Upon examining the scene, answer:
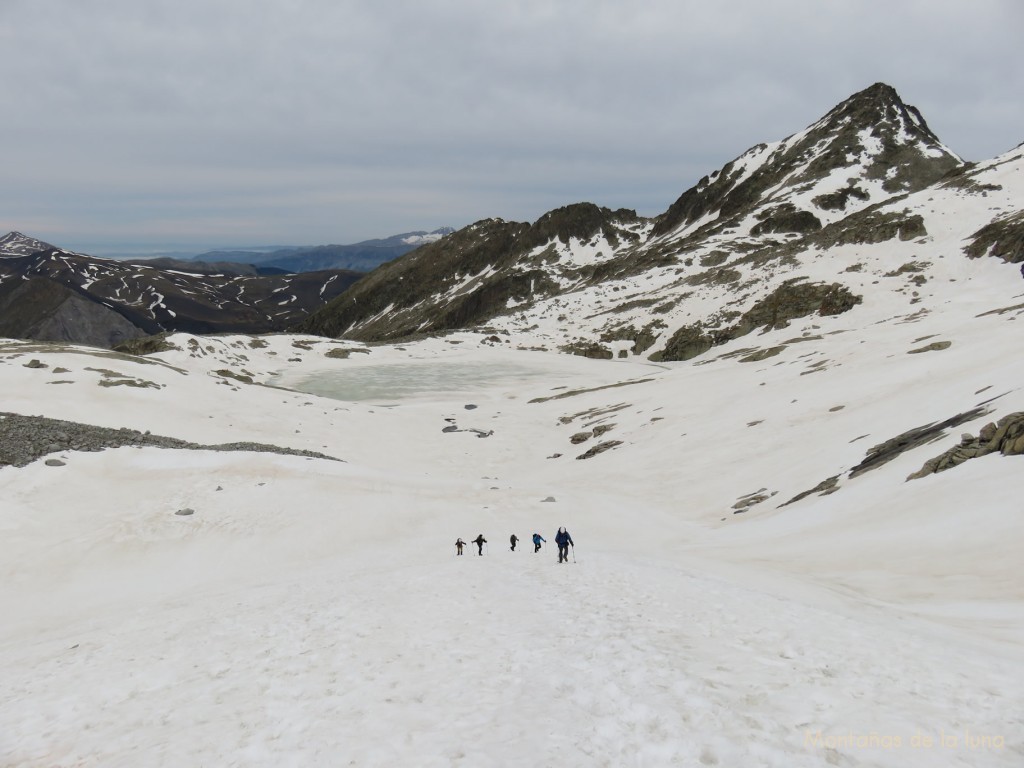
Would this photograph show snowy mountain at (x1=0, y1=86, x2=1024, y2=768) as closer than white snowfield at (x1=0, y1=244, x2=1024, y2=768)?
No

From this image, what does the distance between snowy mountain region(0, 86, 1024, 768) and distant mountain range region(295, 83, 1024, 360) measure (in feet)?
78.3

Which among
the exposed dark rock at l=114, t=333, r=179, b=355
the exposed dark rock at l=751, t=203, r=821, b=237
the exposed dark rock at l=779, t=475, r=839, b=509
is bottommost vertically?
the exposed dark rock at l=779, t=475, r=839, b=509

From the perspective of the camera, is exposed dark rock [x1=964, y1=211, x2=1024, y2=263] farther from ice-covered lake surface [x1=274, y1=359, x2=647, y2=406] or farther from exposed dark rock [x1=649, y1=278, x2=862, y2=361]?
ice-covered lake surface [x1=274, y1=359, x2=647, y2=406]

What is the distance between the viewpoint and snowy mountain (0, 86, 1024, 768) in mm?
8008

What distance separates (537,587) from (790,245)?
116m

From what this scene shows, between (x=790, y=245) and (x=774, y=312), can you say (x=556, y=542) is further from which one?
(x=790, y=245)

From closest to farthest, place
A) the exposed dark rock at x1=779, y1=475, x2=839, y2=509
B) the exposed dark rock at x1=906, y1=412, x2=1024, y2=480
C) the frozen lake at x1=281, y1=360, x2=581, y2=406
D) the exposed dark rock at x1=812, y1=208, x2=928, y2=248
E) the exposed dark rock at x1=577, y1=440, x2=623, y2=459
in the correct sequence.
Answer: the exposed dark rock at x1=906, y1=412, x2=1024, y2=480 < the exposed dark rock at x1=779, y1=475, x2=839, y2=509 < the exposed dark rock at x1=577, y1=440, x2=623, y2=459 < the frozen lake at x1=281, y1=360, x2=581, y2=406 < the exposed dark rock at x1=812, y1=208, x2=928, y2=248

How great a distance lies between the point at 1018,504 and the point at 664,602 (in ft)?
32.7

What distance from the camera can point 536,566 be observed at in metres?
20.8

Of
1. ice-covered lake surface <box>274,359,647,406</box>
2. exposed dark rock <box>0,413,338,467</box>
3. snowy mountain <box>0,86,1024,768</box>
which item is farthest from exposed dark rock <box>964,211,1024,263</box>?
exposed dark rock <box>0,413,338,467</box>

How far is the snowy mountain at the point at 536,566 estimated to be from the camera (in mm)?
8008

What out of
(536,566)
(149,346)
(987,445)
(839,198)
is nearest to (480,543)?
(536,566)

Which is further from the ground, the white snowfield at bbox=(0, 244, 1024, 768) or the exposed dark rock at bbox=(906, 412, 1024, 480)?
the exposed dark rock at bbox=(906, 412, 1024, 480)

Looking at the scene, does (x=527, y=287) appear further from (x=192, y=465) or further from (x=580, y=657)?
(x=580, y=657)
